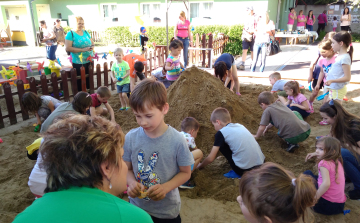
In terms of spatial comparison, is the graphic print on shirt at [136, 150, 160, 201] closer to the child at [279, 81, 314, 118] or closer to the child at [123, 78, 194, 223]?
the child at [123, 78, 194, 223]

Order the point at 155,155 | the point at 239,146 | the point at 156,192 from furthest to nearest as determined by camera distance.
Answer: the point at 239,146
the point at 155,155
the point at 156,192

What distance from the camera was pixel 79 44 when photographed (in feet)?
20.3

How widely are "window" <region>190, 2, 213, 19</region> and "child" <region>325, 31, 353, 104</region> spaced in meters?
13.9

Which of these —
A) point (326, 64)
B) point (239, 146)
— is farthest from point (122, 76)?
point (326, 64)

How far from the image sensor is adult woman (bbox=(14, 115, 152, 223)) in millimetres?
916

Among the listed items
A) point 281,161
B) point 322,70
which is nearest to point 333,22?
point 322,70

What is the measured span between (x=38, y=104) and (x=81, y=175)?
3860mm

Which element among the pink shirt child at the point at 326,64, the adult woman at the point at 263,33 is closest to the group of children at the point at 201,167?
the pink shirt child at the point at 326,64

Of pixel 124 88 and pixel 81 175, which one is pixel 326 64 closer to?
pixel 124 88

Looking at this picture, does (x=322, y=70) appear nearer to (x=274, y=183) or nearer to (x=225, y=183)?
(x=225, y=183)

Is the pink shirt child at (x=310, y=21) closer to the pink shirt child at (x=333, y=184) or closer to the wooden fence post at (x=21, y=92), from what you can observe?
the wooden fence post at (x=21, y=92)

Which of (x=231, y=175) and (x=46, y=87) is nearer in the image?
(x=231, y=175)

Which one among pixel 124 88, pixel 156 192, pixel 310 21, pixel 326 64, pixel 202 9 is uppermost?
pixel 202 9

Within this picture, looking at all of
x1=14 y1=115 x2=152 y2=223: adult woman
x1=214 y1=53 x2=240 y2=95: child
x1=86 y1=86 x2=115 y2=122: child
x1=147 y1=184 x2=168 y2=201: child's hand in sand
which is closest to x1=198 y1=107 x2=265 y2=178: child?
x1=147 y1=184 x2=168 y2=201: child's hand in sand
